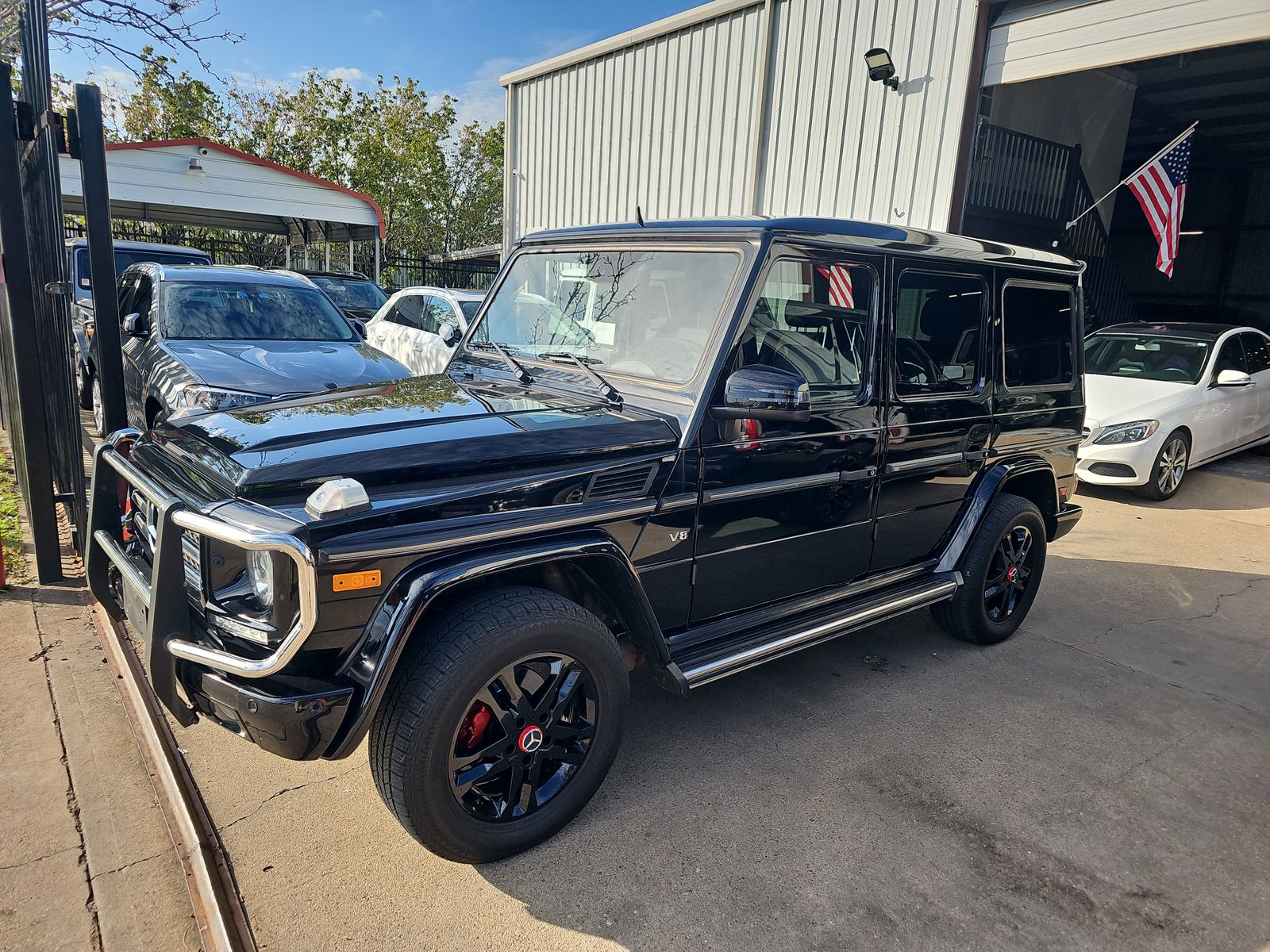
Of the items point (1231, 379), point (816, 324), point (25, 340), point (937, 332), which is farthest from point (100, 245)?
point (1231, 379)

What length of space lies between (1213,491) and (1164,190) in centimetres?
336

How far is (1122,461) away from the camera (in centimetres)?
778

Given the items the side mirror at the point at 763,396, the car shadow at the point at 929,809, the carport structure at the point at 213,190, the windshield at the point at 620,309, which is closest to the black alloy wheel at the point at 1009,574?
the car shadow at the point at 929,809

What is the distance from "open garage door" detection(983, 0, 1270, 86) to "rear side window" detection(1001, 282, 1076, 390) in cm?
403

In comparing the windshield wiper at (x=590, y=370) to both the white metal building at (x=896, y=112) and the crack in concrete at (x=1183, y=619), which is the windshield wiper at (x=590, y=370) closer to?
the crack in concrete at (x=1183, y=619)

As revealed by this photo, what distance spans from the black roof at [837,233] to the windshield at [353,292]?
957cm

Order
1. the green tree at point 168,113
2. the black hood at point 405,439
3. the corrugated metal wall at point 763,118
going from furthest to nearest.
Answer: the green tree at point 168,113 < the corrugated metal wall at point 763,118 < the black hood at point 405,439

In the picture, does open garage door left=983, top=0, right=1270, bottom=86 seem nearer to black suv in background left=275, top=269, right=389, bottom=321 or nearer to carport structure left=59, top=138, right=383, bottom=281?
black suv in background left=275, top=269, right=389, bottom=321

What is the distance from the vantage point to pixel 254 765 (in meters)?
2.99

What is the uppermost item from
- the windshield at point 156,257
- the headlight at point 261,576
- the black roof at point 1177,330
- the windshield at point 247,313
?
the windshield at point 156,257

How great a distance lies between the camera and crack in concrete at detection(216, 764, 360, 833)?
2680mm

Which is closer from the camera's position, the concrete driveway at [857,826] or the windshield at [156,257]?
the concrete driveway at [857,826]

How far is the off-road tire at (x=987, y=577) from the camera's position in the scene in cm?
405

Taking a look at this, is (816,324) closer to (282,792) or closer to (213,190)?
(282,792)
